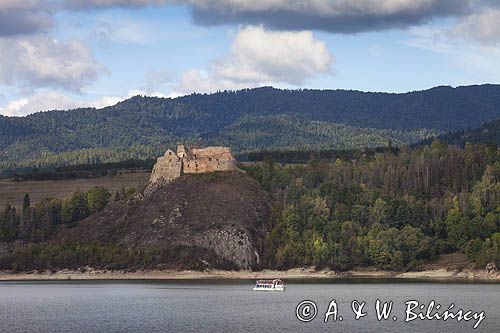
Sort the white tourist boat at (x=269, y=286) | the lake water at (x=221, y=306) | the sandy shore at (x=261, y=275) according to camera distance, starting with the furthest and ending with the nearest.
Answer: the sandy shore at (x=261, y=275)
the white tourist boat at (x=269, y=286)
the lake water at (x=221, y=306)

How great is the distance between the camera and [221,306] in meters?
123

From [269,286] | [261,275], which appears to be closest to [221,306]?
[269,286]

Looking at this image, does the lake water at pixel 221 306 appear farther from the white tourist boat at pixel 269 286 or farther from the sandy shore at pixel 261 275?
the sandy shore at pixel 261 275

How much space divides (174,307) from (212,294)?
2188cm

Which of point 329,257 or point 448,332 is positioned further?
point 329,257

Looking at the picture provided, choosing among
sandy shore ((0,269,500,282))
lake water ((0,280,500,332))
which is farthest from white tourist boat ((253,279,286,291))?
sandy shore ((0,269,500,282))

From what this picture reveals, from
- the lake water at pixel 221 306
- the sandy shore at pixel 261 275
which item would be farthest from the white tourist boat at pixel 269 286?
the sandy shore at pixel 261 275

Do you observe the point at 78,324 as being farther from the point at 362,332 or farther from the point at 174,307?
the point at 362,332

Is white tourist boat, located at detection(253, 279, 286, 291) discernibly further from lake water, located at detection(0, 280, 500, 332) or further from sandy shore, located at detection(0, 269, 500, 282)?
sandy shore, located at detection(0, 269, 500, 282)

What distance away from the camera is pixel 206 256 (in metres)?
192

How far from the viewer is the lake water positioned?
98625 mm

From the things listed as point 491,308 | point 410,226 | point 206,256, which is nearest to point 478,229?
point 410,226

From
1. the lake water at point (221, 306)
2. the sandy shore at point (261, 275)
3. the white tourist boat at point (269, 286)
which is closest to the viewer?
the lake water at point (221, 306)

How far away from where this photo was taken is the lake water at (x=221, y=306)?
324 ft
